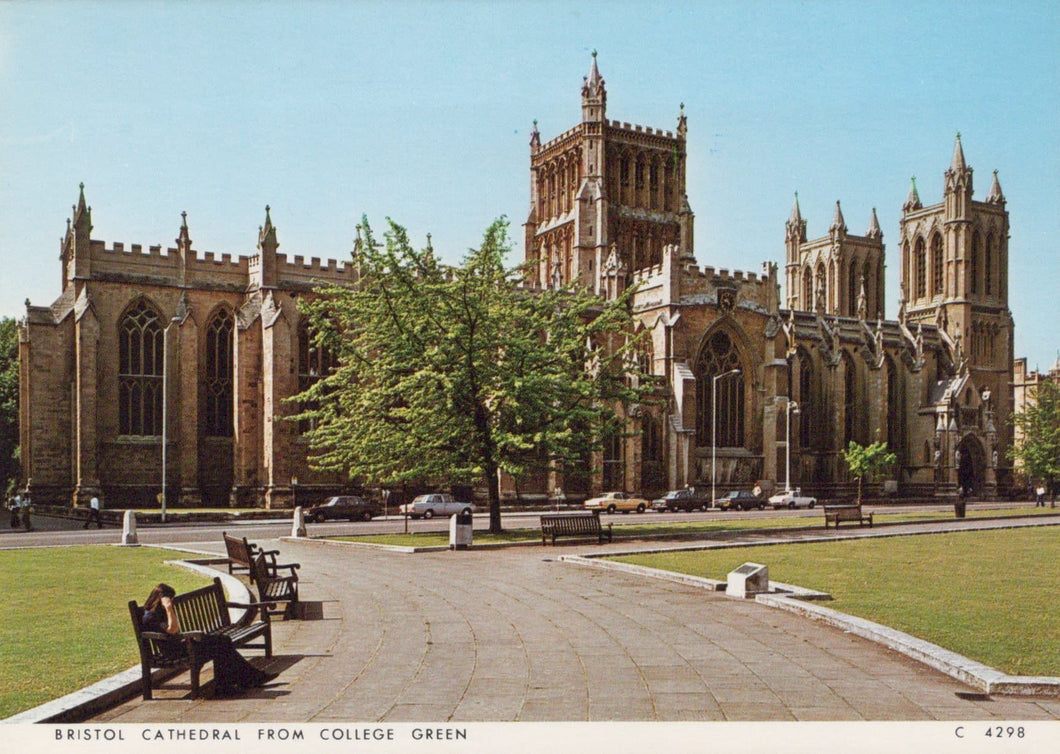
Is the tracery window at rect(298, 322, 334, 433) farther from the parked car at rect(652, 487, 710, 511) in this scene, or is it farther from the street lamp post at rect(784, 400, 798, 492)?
the street lamp post at rect(784, 400, 798, 492)

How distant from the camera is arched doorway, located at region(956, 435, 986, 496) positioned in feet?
242

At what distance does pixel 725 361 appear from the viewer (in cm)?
5959

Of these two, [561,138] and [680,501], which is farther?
[561,138]

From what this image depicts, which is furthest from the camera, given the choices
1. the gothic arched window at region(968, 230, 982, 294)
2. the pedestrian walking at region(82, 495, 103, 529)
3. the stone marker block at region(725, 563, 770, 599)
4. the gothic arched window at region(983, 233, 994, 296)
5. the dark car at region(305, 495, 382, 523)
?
the gothic arched window at region(983, 233, 994, 296)

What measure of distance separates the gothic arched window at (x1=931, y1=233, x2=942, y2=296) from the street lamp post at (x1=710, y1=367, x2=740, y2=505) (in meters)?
33.6

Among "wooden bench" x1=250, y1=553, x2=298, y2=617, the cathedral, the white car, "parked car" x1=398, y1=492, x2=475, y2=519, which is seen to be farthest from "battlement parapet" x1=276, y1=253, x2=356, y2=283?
"wooden bench" x1=250, y1=553, x2=298, y2=617

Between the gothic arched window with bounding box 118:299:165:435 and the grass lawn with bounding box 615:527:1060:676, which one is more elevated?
the gothic arched window with bounding box 118:299:165:435

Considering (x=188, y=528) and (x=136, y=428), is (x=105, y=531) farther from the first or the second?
(x=136, y=428)

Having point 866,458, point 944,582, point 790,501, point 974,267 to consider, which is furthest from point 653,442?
point 944,582

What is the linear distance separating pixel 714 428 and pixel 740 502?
16.5 ft

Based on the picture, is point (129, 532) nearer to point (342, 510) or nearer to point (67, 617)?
point (67, 617)

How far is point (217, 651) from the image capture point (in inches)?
355

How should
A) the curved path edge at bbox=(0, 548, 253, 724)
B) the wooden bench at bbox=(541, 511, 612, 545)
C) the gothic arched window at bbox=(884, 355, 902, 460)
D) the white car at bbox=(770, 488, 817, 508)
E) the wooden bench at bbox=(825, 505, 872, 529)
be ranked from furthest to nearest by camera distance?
the gothic arched window at bbox=(884, 355, 902, 460)
the white car at bbox=(770, 488, 817, 508)
the wooden bench at bbox=(825, 505, 872, 529)
the wooden bench at bbox=(541, 511, 612, 545)
the curved path edge at bbox=(0, 548, 253, 724)

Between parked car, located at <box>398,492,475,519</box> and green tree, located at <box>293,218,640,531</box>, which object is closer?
green tree, located at <box>293,218,640,531</box>
